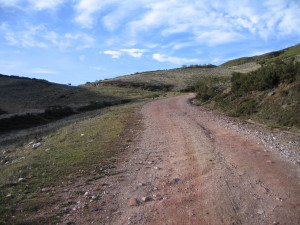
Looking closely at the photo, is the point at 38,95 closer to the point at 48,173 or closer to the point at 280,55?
the point at 48,173

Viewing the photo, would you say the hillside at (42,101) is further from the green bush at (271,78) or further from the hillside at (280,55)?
the hillside at (280,55)

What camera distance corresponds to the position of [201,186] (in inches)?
232

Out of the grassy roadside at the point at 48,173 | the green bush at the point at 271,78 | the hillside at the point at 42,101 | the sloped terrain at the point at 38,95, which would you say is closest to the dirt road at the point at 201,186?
the grassy roadside at the point at 48,173

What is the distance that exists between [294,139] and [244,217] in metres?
6.41

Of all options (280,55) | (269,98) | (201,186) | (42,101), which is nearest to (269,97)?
(269,98)

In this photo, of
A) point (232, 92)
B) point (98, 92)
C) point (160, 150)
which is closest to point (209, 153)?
point (160, 150)

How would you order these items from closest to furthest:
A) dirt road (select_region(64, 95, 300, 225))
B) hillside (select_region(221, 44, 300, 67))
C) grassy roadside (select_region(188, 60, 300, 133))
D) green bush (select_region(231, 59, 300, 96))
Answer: dirt road (select_region(64, 95, 300, 225)), grassy roadside (select_region(188, 60, 300, 133)), green bush (select_region(231, 59, 300, 96)), hillside (select_region(221, 44, 300, 67))

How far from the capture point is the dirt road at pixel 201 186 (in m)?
4.71

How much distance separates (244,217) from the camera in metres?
4.57

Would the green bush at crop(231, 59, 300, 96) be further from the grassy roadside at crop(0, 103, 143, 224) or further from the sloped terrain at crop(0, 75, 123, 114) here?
the sloped terrain at crop(0, 75, 123, 114)

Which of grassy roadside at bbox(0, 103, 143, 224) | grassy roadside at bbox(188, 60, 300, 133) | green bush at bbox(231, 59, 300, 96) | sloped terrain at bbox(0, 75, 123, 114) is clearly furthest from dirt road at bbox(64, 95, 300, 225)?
sloped terrain at bbox(0, 75, 123, 114)

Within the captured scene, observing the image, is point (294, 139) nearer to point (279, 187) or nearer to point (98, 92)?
point (279, 187)

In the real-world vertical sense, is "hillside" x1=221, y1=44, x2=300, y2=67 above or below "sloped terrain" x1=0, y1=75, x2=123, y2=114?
above

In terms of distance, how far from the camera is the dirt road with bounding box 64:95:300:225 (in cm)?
471
